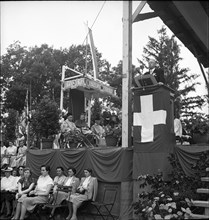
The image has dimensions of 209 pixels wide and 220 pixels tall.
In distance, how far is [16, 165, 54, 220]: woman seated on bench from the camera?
7047 mm

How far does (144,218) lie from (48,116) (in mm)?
7581

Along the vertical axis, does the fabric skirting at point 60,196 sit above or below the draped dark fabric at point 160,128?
below

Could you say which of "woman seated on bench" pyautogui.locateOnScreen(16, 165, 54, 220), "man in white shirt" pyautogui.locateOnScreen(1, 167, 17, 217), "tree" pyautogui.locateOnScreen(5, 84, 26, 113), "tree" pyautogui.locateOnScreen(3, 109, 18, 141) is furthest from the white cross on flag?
"tree" pyautogui.locateOnScreen(5, 84, 26, 113)

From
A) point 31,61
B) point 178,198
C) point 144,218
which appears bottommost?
point 144,218

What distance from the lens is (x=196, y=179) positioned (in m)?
5.50

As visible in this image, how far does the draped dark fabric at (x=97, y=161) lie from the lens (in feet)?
22.2

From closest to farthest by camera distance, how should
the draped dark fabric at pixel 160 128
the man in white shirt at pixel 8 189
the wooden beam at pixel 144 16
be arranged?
the draped dark fabric at pixel 160 128 → the wooden beam at pixel 144 16 → the man in white shirt at pixel 8 189

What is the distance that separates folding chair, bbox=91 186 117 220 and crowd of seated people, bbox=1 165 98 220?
9.2 inches

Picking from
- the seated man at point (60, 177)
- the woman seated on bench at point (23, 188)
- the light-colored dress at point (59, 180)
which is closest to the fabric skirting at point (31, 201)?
the woman seated on bench at point (23, 188)

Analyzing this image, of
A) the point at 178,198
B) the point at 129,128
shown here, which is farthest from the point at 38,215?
the point at 178,198

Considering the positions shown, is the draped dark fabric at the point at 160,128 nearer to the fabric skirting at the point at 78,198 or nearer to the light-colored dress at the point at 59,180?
the fabric skirting at the point at 78,198

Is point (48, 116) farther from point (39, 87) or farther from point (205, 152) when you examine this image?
point (39, 87)

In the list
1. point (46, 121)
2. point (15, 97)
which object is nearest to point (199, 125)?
point (46, 121)

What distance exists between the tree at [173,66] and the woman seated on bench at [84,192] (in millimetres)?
21126
